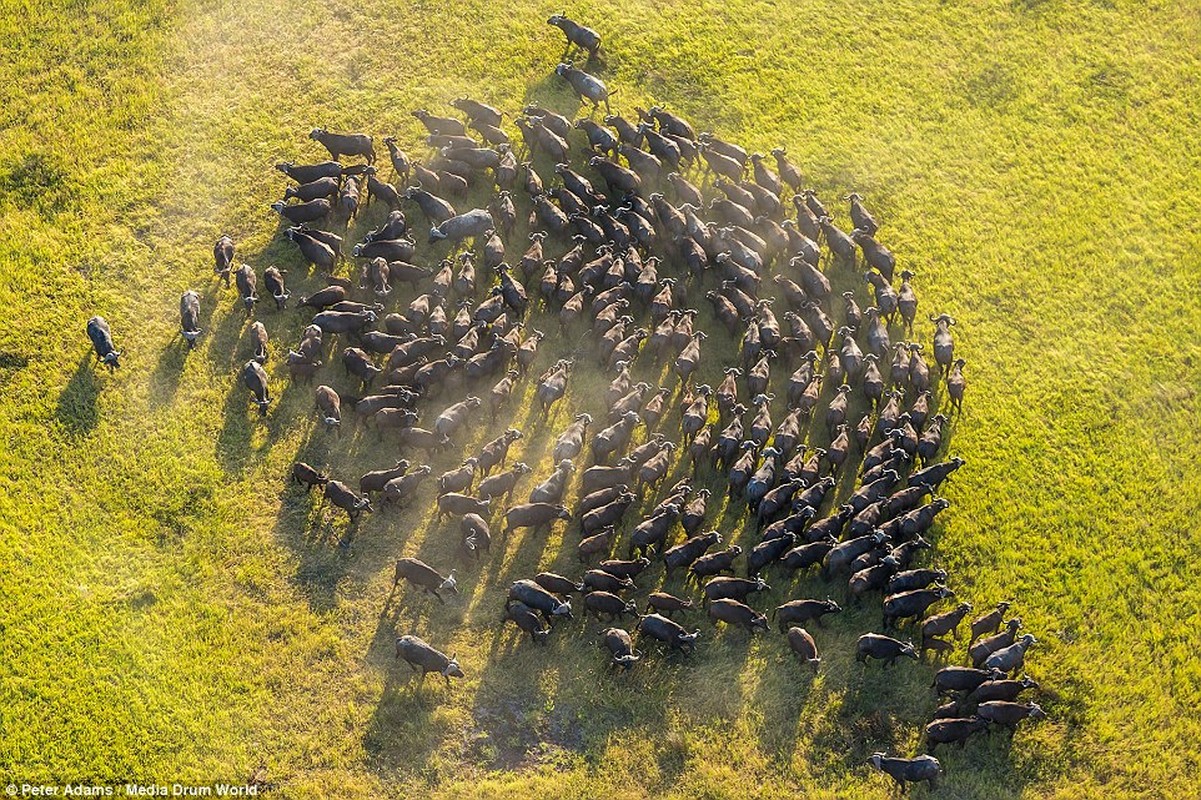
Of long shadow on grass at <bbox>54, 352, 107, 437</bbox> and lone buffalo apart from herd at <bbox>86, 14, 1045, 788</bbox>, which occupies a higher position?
lone buffalo apart from herd at <bbox>86, 14, 1045, 788</bbox>

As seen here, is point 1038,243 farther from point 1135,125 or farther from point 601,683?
point 601,683

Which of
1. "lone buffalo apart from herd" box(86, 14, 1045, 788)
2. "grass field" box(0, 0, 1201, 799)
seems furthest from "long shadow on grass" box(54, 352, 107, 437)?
"lone buffalo apart from herd" box(86, 14, 1045, 788)

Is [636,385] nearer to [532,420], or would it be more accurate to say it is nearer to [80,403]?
[532,420]

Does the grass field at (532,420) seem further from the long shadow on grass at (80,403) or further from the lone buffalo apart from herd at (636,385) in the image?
the lone buffalo apart from herd at (636,385)

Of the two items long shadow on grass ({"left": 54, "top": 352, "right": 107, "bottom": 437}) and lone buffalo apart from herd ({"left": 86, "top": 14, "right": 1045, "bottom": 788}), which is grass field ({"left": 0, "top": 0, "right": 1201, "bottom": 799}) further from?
lone buffalo apart from herd ({"left": 86, "top": 14, "right": 1045, "bottom": 788})

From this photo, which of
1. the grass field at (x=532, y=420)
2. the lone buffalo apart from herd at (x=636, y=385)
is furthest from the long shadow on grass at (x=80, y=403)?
the lone buffalo apart from herd at (x=636, y=385)

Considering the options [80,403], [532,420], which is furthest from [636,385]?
[80,403]
